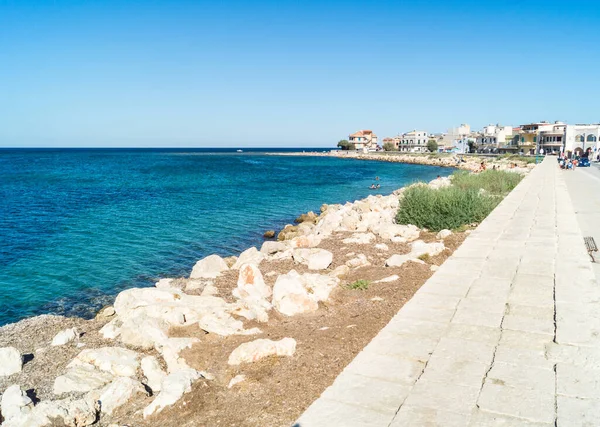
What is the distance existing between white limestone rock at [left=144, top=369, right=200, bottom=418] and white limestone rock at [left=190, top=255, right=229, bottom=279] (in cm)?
540

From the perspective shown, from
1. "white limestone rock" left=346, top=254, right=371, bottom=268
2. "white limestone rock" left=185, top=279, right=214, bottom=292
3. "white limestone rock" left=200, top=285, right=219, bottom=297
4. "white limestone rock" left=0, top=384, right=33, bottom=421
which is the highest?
"white limestone rock" left=346, top=254, right=371, bottom=268

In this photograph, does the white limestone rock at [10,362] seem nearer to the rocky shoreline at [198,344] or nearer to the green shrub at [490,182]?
the rocky shoreline at [198,344]

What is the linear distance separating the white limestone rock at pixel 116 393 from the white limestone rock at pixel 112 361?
0.41 meters

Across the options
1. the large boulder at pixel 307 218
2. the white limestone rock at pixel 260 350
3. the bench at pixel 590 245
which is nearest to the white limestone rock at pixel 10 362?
the white limestone rock at pixel 260 350

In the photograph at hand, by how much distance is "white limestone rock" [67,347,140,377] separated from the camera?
15.8 ft

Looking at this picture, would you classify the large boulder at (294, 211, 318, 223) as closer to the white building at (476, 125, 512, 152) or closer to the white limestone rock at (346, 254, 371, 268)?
the white limestone rock at (346, 254, 371, 268)

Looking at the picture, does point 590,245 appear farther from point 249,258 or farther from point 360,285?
point 249,258

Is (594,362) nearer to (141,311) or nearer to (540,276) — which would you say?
(540,276)

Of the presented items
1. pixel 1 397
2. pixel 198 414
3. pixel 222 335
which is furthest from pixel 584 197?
pixel 1 397

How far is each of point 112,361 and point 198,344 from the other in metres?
1.01

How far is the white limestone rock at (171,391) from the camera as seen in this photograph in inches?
147

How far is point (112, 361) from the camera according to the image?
16.2 feet

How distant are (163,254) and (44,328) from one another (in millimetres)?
6422

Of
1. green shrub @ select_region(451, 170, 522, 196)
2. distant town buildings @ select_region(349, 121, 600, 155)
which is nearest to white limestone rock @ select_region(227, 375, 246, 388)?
green shrub @ select_region(451, 170, 522, 196)
